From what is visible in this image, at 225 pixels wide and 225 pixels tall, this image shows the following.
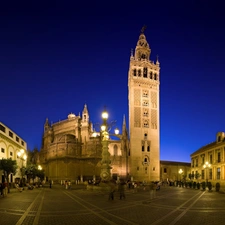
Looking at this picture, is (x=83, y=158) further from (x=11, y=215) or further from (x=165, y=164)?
(x=11, y=215)

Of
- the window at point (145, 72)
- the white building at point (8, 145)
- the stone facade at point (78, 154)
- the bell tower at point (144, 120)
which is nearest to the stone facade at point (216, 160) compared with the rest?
the bell tower at point (144, 120)

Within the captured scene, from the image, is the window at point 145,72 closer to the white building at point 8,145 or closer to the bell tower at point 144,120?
the bell tower at point 144,120

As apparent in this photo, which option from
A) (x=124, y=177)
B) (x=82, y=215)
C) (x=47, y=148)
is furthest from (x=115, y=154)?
(x=82, y=215)

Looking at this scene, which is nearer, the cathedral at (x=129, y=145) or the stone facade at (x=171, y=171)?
the cathedral at (x=129, y=145)

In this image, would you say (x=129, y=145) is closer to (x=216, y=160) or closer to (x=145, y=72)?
(x=145, y=72)

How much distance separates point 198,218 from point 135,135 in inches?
2419

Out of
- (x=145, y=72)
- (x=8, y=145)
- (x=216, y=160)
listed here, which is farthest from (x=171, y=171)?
(x=8, y=145)

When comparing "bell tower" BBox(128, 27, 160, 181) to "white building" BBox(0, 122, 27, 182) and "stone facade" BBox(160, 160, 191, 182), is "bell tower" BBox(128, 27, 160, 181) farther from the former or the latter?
"white building" BBox(0, 122, 27, 182)

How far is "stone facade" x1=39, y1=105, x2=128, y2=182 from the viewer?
230 ft

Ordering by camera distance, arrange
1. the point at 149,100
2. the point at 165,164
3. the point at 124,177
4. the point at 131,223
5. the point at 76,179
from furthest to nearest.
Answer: the point at 165,164 < the point at 149,100 < the point at 124,177 < the point at 76,179 < the point at 131,223

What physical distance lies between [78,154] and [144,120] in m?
20.0

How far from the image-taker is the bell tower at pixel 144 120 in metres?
72.7

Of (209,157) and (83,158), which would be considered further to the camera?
(83,158)

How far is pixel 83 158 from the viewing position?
7188 centimetres
